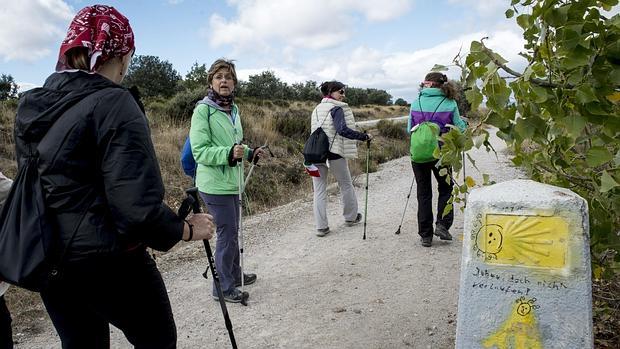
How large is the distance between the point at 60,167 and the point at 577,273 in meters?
2.02

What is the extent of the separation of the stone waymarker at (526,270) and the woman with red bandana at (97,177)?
1243mm

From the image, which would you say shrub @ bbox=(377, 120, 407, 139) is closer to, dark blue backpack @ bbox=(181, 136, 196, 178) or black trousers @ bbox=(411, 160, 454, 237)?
black trousers @ bbox=(411, 160, 454, 237)

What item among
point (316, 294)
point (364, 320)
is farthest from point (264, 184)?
point (364, 320)

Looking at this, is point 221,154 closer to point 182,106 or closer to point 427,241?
point 427,241

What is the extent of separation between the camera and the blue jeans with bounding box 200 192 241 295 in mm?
4211

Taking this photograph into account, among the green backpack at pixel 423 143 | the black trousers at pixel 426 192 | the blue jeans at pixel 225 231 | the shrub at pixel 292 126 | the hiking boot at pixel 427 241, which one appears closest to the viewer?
the blue jeans at pixel 225 231

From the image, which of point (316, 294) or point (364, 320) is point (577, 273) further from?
point (316, 294)

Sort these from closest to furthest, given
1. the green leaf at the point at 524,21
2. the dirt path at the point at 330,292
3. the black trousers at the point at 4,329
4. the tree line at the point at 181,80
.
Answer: the green leaf at the point at 524,21
the black trousers at the point at 4,329
the dirt path at the point at 330,292
the tree line at the point at 181,80

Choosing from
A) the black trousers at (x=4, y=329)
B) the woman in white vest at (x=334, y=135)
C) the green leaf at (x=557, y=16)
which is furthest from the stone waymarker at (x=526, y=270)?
the woman in white vest at (x=334, y=135)

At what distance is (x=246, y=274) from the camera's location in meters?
5.12

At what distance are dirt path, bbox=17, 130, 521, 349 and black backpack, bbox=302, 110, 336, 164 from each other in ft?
3.51

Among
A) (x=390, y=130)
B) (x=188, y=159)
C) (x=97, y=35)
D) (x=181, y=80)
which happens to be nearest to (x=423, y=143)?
(x=188, y=159)

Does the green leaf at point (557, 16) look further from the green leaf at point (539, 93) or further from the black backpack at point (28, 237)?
the black backpack at point (28, 237)

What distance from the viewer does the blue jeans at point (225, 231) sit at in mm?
4211
